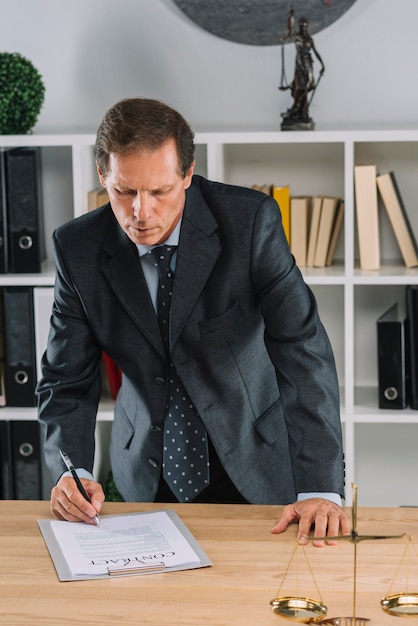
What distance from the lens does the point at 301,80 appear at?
9.61ft

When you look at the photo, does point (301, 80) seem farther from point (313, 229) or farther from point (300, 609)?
point (300, 609)

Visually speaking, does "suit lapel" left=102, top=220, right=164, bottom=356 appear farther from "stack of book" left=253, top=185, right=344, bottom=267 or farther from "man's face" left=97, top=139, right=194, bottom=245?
"stack of book" left=253, top=185, right=344, bottom=267

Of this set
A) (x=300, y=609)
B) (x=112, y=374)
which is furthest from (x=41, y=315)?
(x=300, y=609)

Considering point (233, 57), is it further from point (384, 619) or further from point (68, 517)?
point (384, 619)

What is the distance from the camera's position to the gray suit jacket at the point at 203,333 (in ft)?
6.34

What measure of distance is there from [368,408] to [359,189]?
708 mm

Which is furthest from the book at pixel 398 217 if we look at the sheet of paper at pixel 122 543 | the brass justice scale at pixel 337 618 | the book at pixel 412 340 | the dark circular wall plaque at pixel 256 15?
the brass justice scale at pixel 337 618

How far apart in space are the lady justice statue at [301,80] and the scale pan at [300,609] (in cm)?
188

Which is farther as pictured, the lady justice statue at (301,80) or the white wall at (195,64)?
the white wall at (195,64)

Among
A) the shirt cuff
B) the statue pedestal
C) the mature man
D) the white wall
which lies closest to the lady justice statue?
the statue pedestal

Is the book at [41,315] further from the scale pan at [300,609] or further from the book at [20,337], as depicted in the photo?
the scale pan at [300,609]

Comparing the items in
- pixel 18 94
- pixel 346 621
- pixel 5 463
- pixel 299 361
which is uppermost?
pixel 18 94

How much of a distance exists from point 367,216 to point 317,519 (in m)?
1.51

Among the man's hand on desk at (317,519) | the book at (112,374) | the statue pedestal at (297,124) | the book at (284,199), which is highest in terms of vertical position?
the statue pedestal at (297,124)
